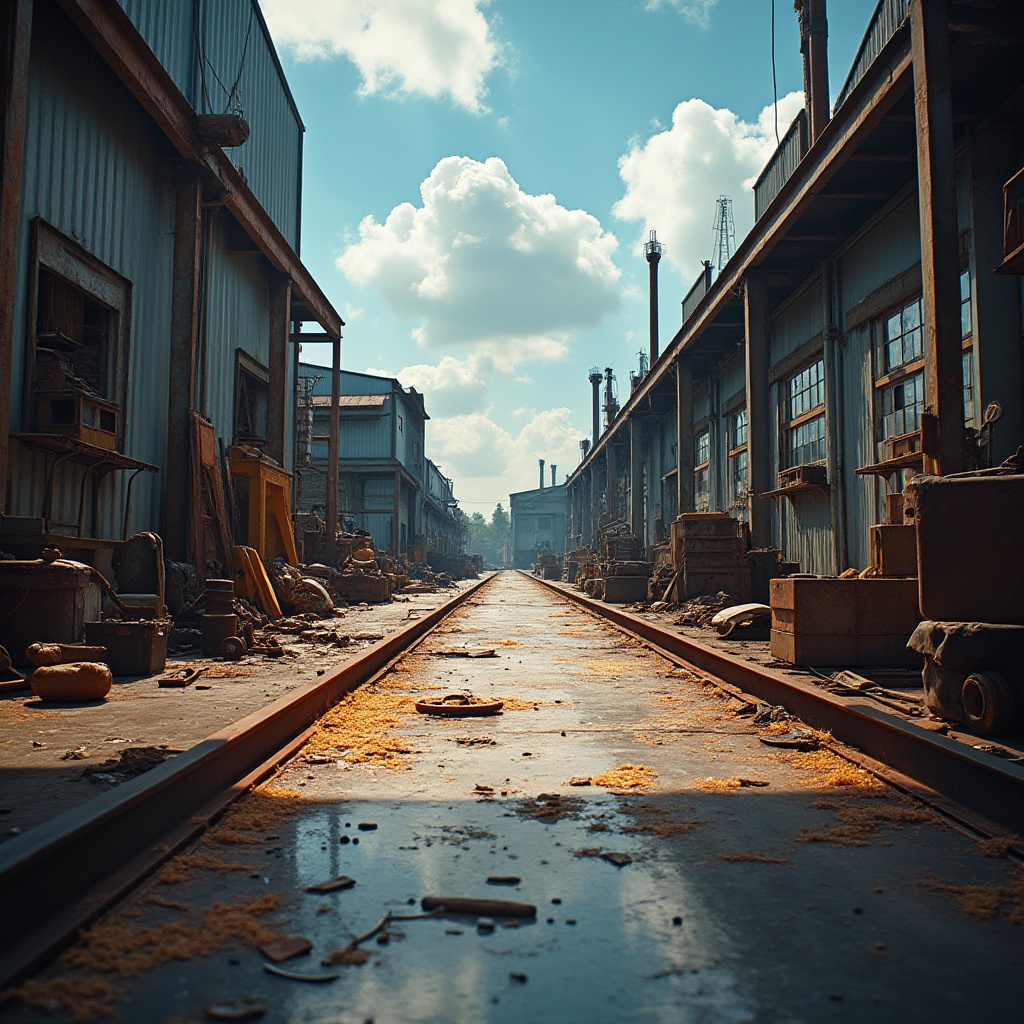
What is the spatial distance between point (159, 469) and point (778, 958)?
10853 mm

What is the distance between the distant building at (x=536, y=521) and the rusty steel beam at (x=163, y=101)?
240 feet

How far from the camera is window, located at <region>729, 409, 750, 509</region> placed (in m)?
20.5

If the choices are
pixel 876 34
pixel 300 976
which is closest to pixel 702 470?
pixel 876 34

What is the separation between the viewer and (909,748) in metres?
4.30

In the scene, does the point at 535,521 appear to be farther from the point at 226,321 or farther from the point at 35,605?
the point at 35,605

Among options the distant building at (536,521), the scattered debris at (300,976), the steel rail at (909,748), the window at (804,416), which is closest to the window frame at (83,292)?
the steel rail at (909,748)

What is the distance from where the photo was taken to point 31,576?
270 inches

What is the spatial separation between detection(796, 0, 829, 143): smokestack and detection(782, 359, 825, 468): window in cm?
423

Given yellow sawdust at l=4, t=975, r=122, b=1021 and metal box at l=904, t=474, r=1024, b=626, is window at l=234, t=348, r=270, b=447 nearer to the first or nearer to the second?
metal box at l=904, t=474, r=1024, b=626

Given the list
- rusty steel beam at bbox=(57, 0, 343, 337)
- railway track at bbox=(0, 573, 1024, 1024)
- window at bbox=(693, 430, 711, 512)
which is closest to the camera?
railway track at bbox=(0, 573, 1024, 1024)

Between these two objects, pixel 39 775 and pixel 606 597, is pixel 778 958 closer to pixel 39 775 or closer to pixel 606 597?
pixel 39 775

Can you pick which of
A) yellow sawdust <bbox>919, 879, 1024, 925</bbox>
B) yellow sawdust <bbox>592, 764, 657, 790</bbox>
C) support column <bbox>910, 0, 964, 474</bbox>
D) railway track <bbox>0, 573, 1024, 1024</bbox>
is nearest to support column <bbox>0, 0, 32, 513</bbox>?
railway track <bbox>0, 573, 1024, 1024</bbox>

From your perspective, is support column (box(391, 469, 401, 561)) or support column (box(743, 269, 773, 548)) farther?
support column (box(391, 469, 401, 561))

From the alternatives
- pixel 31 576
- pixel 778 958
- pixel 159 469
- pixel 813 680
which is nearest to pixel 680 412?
pixel 159 469
